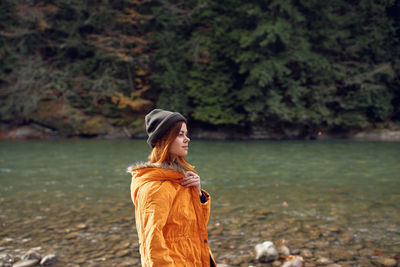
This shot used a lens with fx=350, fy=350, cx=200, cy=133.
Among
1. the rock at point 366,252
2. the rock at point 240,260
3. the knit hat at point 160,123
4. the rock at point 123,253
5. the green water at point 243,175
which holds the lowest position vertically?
the green water at point 243,175

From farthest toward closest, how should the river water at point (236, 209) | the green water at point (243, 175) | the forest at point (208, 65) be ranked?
1. the forest at point (208, 65)
2. the green water at point (243, 175)
3. the river water at point (236, 209)

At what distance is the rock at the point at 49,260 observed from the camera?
A: 4.25 metres

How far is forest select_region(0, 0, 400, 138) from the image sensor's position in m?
22.4

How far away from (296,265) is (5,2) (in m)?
27.3

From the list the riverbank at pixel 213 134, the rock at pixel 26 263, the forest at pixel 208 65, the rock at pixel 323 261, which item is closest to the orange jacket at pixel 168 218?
the rock at pixel 323 261

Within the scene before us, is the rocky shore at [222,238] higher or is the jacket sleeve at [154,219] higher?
the jacket sleeve at [154,219]

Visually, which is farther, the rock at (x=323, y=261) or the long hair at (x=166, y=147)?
the rock at (x=323, y=261)

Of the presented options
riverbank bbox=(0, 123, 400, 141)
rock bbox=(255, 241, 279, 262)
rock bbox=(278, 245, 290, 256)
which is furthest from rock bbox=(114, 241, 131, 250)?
riverbank bbox=(0, 123, 400, 141)

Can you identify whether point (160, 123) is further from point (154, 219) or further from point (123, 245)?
point (123, 245)

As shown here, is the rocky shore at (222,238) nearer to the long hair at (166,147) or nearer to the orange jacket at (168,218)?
the orange jacket at (168,218)

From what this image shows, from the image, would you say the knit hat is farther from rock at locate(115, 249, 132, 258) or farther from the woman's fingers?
rock at locate(115, 249, 132, 258)

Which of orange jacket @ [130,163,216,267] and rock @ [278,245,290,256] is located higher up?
orange jacket @ [130,163,216,267]

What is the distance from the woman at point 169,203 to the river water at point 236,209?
8.50ft

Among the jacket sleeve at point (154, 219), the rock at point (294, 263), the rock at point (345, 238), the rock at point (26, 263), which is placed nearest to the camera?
the jacket sleeve at point (154, 219)
